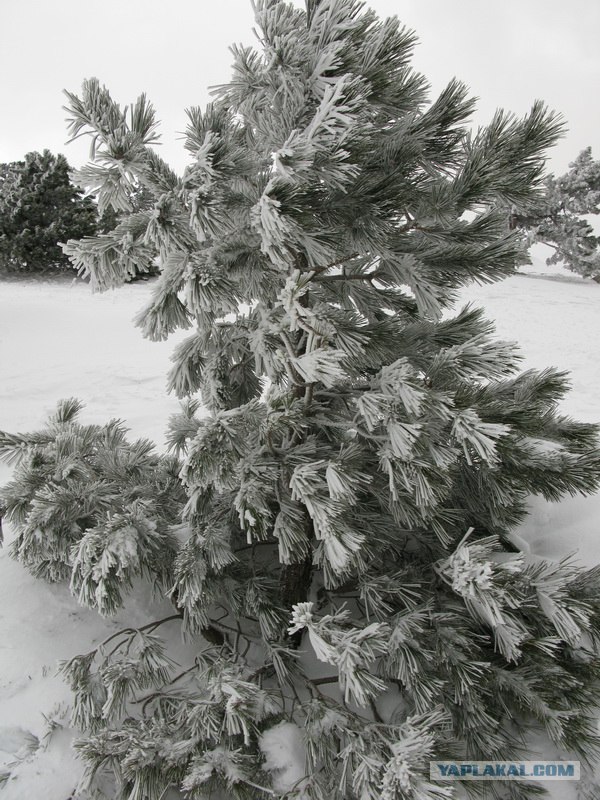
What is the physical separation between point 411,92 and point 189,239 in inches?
45.9

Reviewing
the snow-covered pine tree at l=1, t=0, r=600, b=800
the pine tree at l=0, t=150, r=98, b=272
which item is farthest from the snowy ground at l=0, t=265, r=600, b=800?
the pine tree at l=0, t=150, r=98, b=272

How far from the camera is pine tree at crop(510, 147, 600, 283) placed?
18.3 meters

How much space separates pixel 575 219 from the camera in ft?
61.0

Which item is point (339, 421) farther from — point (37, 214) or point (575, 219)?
point (575, 219)

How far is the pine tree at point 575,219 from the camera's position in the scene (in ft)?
60.2

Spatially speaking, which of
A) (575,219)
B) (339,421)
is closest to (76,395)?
(339,421)

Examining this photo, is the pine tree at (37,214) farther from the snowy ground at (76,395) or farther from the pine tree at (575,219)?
the pine tree at (575,219)

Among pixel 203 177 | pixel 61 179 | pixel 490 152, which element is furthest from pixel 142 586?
pixel 61 179

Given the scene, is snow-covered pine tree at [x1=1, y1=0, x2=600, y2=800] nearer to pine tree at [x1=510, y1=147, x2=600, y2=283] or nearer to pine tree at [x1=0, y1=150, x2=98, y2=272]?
pine tree at [x1=0, y1=150, x2=98, y2=272]

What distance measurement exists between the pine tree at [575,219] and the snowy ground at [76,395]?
4.37ft

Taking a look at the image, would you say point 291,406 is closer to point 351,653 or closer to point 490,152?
point 351,653

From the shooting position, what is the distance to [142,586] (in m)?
3.02

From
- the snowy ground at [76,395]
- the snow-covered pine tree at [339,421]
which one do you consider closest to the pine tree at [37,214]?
the snowy ground at [76,395]

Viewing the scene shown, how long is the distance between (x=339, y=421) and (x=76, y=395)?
17.8 feet
